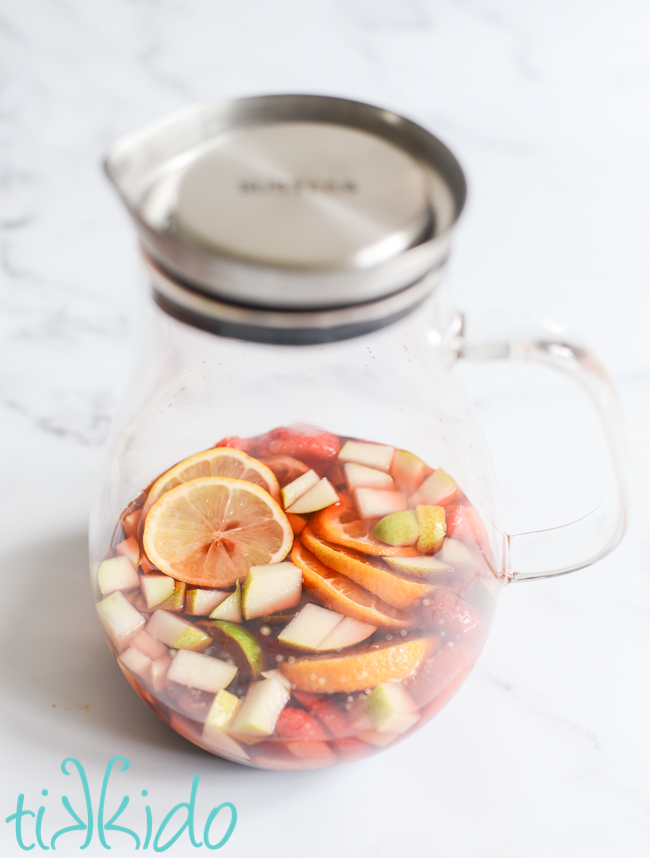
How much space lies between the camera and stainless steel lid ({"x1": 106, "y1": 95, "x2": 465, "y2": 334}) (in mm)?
522

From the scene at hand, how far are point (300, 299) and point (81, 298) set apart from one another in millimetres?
1020

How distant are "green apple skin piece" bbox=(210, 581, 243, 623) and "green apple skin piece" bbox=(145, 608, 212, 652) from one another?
0.02 meters

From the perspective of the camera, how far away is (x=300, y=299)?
532 mm

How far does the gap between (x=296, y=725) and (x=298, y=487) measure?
266 millimetres

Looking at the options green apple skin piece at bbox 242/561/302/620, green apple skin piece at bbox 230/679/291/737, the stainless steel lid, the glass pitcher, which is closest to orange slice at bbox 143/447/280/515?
the glass pitcher

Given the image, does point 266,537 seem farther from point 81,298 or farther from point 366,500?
point 81,298

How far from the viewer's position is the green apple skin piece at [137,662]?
2.46 feet

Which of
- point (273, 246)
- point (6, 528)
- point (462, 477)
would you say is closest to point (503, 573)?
point (462, 477)

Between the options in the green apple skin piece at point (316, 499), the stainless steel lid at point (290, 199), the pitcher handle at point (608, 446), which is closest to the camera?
the stainless steel lid at point (290, 199)

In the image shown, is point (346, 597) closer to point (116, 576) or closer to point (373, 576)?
point (373, 576)

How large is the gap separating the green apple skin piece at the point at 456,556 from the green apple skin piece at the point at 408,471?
8 centimetres

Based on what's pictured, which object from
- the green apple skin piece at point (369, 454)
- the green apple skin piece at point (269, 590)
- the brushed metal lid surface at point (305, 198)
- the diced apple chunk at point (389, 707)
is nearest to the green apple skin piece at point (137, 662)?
the green apple skin piece at point (269, 590)

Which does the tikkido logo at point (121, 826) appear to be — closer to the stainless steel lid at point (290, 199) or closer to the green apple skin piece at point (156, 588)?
the green apple skin piece at point (156, 588)

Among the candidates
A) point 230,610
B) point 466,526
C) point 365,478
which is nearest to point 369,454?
point 365,478
